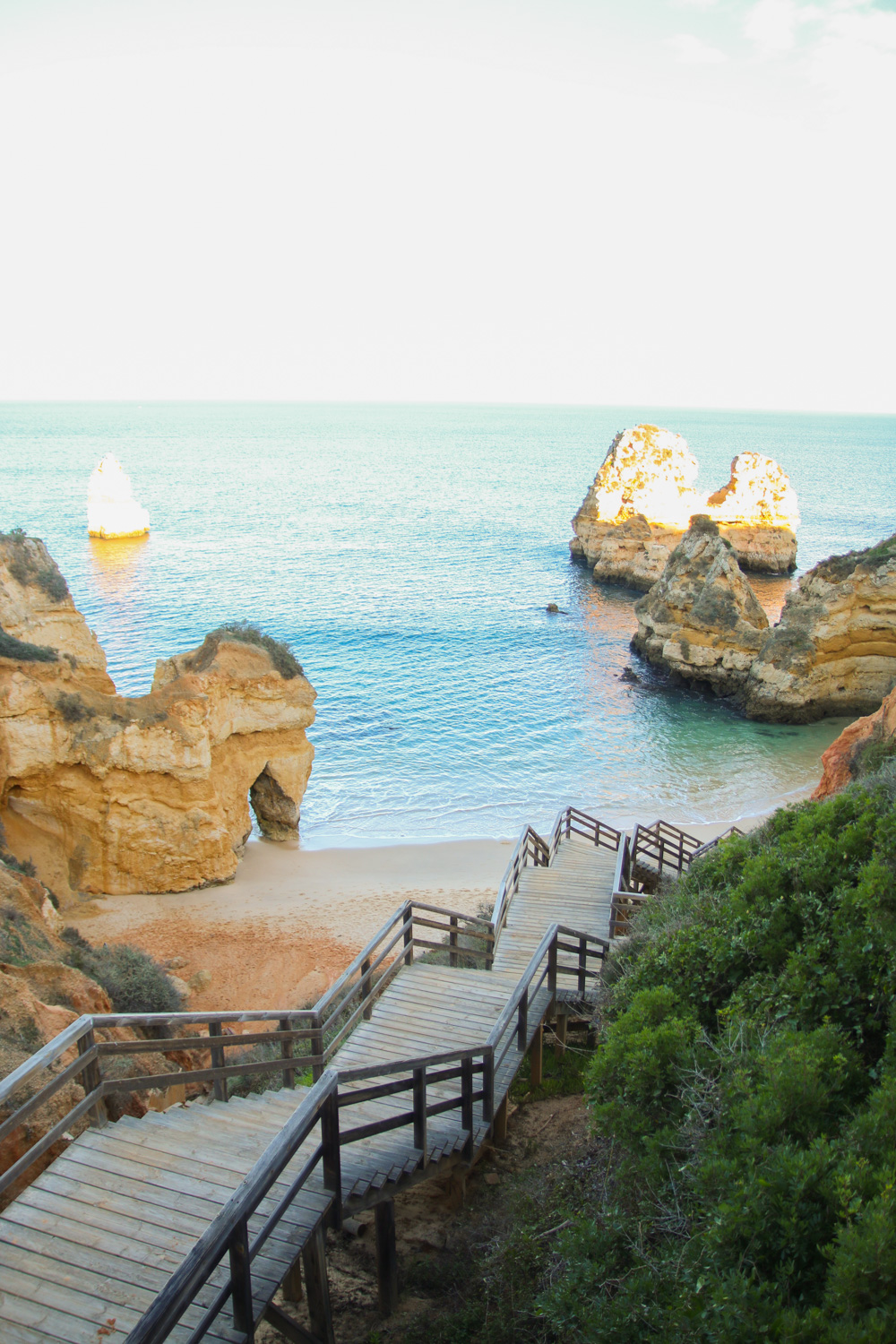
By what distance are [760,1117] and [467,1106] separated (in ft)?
11.5

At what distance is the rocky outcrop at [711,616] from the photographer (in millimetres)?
37906

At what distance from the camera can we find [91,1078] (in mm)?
5918

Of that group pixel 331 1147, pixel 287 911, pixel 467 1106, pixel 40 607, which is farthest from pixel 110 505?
pixel 331 1147

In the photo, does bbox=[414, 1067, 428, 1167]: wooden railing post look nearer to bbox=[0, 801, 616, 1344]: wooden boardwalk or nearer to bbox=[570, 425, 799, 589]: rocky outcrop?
bbox=[0, 801, 616, 1344]: wooden boardwalk

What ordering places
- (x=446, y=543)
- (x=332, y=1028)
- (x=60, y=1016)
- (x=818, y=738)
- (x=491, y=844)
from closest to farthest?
(x=60, y=1016) → (x=332, y=1028) → (x=491, y=844) → (x=818, y=738) → (x=446, y=543)

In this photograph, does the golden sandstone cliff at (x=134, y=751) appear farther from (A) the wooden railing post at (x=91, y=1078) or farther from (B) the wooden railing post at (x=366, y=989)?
(A) the wooden railing post at (x=91, y=1078)

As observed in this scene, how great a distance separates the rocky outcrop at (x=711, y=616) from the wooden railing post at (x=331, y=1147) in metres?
34.6

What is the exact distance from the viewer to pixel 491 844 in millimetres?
23828

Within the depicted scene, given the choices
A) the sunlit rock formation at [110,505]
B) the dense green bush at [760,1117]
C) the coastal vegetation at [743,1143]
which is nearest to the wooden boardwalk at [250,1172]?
the coastal vegetation at [743,1143]

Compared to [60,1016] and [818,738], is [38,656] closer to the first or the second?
[60,1016]

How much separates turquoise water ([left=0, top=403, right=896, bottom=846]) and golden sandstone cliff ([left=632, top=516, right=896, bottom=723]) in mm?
1509

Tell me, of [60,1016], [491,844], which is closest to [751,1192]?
[60,1016]

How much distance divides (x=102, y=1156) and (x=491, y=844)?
18.8 metres

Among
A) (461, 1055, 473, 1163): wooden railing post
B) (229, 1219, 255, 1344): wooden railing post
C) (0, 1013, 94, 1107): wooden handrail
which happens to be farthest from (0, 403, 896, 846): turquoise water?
(229, 1219, 255, 1344): wooden railing post
